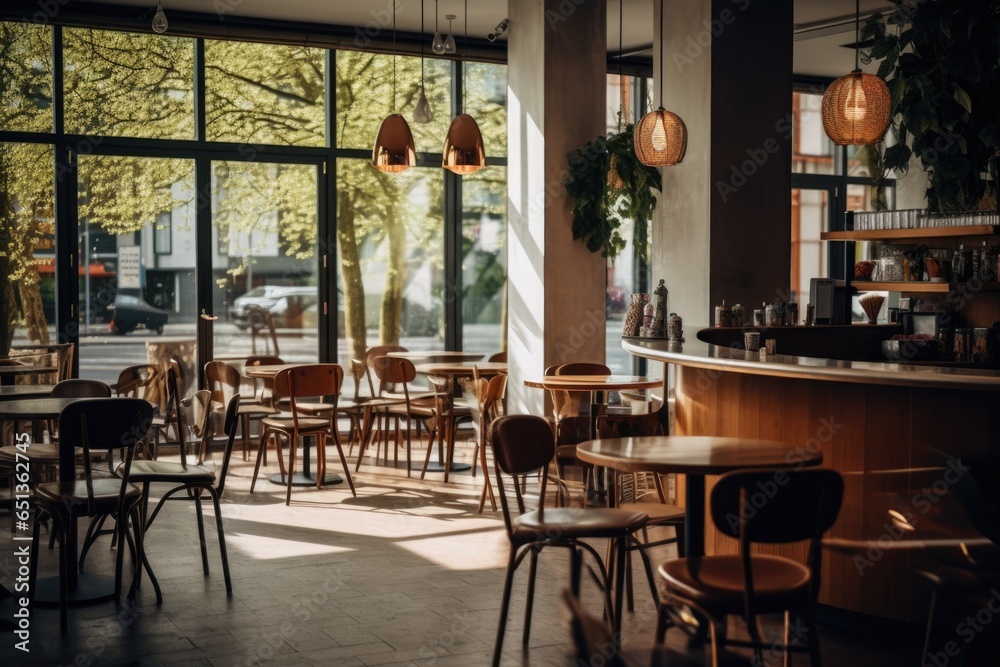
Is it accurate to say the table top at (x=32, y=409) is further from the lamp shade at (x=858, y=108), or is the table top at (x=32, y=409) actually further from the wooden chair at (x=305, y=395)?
the lamp shade at (x=858, y=108)

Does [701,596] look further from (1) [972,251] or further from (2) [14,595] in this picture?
(1) [972,251]

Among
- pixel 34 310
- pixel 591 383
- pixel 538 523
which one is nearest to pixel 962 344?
pixel 591 383

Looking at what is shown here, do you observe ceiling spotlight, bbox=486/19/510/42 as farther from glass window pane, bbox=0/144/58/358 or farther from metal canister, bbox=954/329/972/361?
Answer: metal canister, bbox=954/329/972/361

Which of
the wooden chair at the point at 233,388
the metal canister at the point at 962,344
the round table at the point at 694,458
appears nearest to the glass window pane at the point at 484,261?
the wooden chair at the point at 233,388

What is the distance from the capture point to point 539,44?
27.4ft

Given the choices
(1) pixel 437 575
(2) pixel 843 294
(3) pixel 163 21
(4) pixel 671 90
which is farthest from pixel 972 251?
(3) pixel 163 21

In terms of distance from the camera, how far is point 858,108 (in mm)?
5684

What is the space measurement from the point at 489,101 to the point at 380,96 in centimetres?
114

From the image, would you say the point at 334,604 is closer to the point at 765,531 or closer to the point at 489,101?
the point at 765,531

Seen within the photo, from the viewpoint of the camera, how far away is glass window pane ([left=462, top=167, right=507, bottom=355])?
10.5 metres

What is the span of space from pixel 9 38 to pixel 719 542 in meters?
7.14

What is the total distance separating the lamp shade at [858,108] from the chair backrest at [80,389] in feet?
13.9

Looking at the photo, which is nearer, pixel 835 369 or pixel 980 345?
pixel 835 369

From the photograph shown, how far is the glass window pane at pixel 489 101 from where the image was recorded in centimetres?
1041
